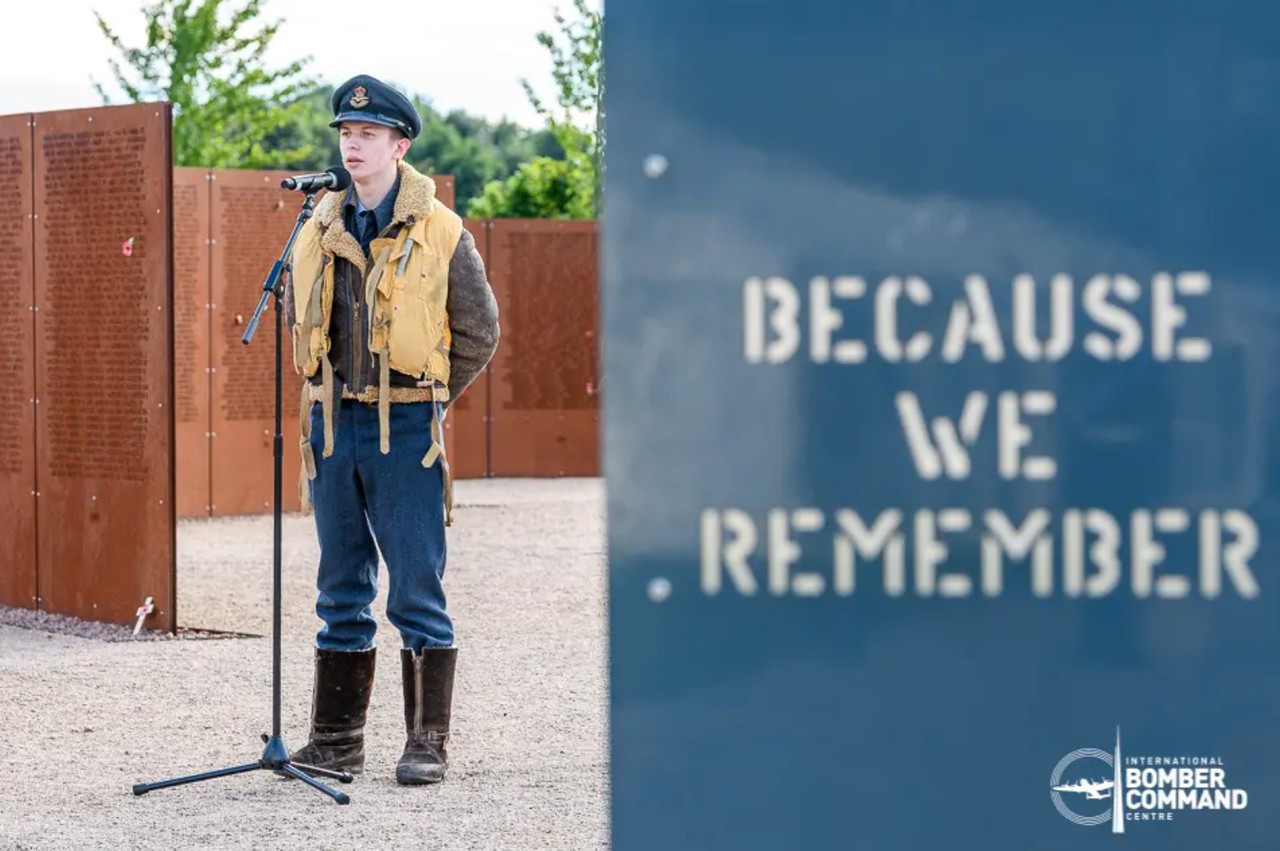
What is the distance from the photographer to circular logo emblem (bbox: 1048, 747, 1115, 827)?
1780 millimetres

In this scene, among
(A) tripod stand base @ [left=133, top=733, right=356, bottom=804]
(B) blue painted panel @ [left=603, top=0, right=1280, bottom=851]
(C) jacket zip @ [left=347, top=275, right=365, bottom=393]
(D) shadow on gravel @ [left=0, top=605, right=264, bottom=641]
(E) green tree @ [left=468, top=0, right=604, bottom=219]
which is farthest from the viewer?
(E) green tree @ [left=468, top=0, right=604, bottom=219]

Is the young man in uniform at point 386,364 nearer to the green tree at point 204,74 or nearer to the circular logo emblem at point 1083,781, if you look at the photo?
the circular logo emblem at point 1083,781

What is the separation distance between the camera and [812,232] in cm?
176

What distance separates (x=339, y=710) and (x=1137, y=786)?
4.14m

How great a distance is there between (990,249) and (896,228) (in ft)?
0.26

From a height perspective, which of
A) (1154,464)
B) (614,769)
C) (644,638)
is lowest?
(614,769)

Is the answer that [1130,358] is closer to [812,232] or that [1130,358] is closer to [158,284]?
[812,232]

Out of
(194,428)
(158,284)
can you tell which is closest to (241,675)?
(158,284)

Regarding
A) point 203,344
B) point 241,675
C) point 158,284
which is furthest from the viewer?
point 203,344

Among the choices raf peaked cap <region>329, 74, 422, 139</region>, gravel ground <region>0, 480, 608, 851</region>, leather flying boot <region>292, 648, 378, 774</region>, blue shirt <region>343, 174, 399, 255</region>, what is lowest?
gravel ground <region>0, 480, 608, 851</region>

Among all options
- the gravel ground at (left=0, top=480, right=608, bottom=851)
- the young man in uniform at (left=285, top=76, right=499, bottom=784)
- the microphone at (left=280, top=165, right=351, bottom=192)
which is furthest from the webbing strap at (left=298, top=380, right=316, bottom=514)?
the gravel ground at (left=0, top=480, right=608, bottom=851)

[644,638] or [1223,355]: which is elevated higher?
[1223,355]

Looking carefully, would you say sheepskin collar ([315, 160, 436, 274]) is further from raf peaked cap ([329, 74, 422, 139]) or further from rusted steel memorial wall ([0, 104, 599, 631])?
rusted steel memorial wall ([0, 104, 599, 631])

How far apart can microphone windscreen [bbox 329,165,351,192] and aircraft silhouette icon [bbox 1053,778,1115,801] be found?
3.92 metres
